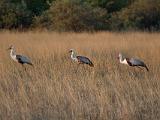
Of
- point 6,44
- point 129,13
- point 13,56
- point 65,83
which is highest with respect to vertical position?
point 65,83

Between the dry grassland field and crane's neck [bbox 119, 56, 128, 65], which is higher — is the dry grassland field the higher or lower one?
the higher one

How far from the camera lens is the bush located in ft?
75.7

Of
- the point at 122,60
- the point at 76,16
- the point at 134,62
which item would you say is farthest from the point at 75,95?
the point at 76,16

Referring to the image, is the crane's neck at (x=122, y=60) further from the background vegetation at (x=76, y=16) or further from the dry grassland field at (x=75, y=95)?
the background vegetation at (x=76, y=16)

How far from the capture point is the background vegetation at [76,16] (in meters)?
23.2

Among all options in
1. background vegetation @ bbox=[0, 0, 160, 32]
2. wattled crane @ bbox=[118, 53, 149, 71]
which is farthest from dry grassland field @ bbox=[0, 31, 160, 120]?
background vegetation @ bbox=[0, 0, 160, 32]

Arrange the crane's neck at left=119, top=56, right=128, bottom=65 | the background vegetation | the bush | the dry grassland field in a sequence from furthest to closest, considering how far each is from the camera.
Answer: the background vegetation → the bush → the crane's neck at left=119, top=56, right=128, bottom=65 → the dry grassland field

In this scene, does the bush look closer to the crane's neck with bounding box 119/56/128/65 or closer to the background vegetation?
the background vegetation

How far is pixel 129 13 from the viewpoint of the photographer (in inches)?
1017

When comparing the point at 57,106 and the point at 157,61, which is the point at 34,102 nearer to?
the point at 57,106

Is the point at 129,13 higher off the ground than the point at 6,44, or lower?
lower

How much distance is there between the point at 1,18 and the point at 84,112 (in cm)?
1893

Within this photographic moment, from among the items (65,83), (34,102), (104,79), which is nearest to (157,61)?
(104,79)

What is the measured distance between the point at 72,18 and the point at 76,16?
0.70 ft
